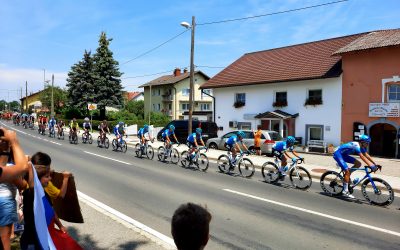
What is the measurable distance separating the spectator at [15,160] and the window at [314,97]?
82.1 feet

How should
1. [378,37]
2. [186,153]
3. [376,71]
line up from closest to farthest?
1. [186,153]
2. [376,71]
3. [378,37]

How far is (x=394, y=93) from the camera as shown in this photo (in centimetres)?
2234

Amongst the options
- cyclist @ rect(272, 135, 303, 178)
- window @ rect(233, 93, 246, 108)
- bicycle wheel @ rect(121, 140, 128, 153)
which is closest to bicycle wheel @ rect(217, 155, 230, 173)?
cyclist @ rect(272, 135, 303, 178)

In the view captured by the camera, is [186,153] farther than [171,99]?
No

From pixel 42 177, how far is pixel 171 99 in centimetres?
5927

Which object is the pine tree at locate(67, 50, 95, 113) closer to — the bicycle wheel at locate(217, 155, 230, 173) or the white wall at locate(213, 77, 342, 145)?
the white wall at locate(213, 77, 342, 145)

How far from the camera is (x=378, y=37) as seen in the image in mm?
24625

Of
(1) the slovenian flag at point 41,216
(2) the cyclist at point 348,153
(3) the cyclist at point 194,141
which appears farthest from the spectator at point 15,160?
(3) the cyclist at point 194,141

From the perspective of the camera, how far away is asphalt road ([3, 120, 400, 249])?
20.1 ft

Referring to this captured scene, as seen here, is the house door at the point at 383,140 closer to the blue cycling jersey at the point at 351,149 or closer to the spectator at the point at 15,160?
the blue cycling jersey at the point at 351,149

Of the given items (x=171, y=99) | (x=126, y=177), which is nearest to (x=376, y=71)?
(x=126, y=177)

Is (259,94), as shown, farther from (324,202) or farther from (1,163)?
(1,163)

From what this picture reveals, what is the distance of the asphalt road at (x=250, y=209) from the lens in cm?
612

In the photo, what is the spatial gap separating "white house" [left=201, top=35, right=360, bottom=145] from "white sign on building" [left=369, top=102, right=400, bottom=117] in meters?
2.31
